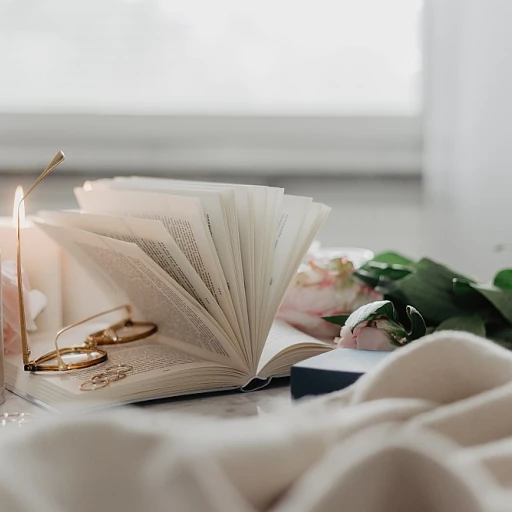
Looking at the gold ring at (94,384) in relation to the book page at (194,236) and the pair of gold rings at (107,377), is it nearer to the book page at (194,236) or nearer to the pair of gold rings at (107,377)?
the pair of gold rings at (107,377)

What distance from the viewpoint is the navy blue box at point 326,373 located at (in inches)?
19.2

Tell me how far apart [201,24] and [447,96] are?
1.49 feet

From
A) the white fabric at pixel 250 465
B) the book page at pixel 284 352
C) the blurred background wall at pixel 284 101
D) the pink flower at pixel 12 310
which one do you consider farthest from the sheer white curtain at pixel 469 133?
the white fabric at pixel 250 465

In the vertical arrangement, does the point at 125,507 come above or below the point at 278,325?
above

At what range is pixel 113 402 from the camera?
605 mm

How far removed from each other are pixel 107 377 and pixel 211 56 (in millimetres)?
875

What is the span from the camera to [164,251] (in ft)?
2.14

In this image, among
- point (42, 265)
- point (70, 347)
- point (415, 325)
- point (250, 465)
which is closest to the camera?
point (250, 465)

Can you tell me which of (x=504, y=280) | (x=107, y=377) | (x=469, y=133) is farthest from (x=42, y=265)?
(x=469, y=133)

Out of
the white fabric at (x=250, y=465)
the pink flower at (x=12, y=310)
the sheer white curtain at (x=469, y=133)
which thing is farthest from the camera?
the sheer white curtain at (x=469, y=133)

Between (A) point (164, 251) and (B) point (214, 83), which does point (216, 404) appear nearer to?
(A) point (164, 251)

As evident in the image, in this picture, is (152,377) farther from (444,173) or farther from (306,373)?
(444,173)

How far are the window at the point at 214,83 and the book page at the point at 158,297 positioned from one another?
616mm

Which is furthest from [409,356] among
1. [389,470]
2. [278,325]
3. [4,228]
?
[4,228]
